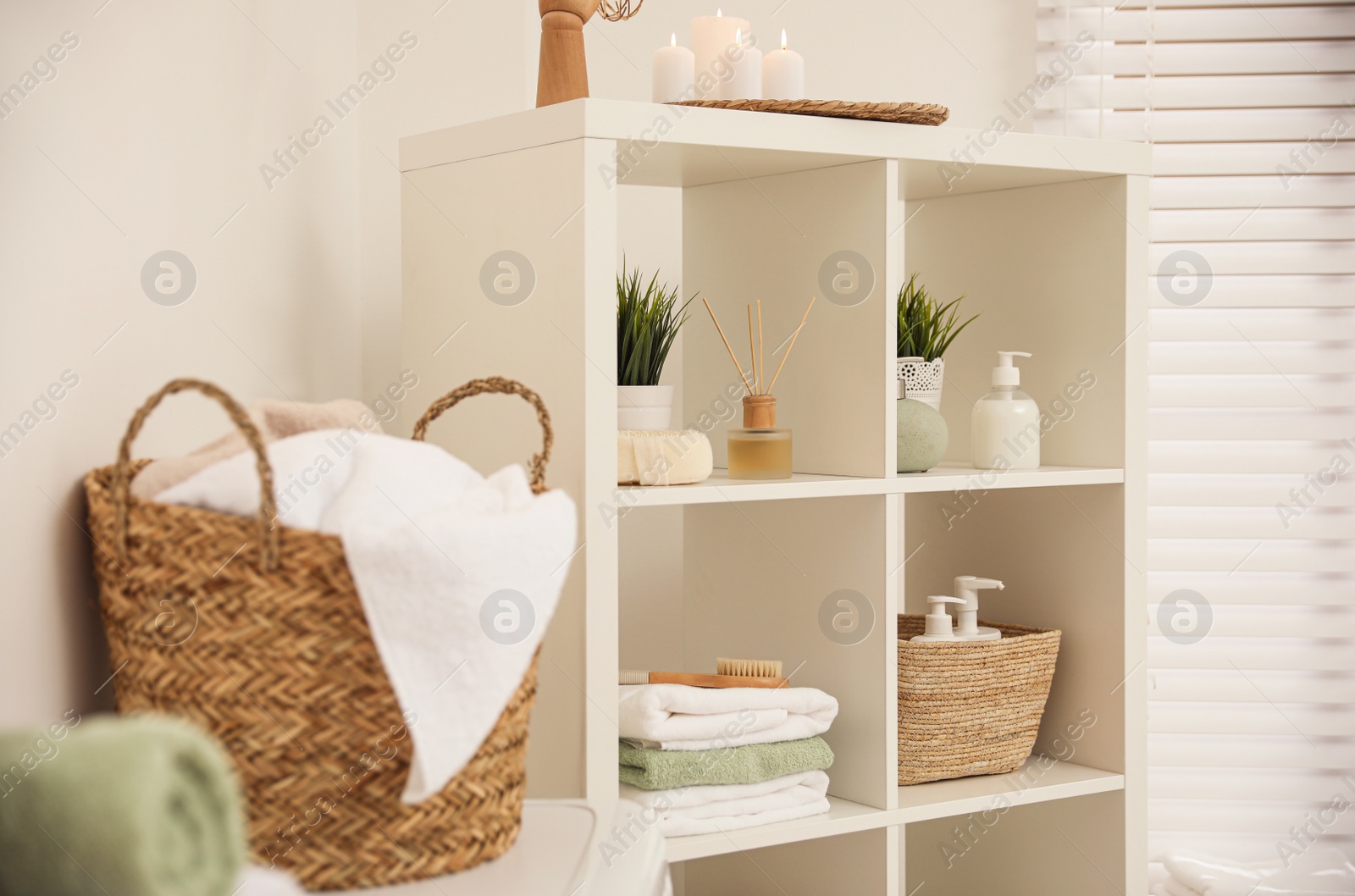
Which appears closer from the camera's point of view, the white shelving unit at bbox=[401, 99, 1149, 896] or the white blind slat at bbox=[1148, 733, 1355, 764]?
the white shelving unit at bbox=[401, 99, 1149, 896]

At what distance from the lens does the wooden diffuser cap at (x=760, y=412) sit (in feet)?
4.56

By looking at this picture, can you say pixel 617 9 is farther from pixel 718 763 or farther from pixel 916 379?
pixel 718 763

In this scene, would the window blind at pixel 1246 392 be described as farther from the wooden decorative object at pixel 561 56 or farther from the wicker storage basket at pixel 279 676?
the wicker storage basket at pixel 279 676

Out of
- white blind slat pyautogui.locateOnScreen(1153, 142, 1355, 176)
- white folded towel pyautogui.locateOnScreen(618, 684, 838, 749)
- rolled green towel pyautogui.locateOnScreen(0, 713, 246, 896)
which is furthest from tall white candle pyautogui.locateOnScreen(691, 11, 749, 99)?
rolled green towel pyautogui.locateOnScreen(0, 713, 246, 896)

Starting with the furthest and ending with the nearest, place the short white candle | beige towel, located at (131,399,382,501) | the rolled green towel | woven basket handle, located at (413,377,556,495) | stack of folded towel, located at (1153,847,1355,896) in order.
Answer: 1. stack of folded towel, located at (1153,847,1355,896)
2. the short white candle
3. woven basket handle, located at (413,377,556,495)
4. beige towel, located at (131,399,382,501)
5. the rolled green towel

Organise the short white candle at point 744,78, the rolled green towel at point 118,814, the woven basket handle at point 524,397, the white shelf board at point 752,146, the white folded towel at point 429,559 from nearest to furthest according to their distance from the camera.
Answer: the rolled green towel at point 118,814 → the white folded towel at point 429,559 → the woven basket handle at point 524,397 → the white shelf board at point 752,146 → the short white candle at point 744,78

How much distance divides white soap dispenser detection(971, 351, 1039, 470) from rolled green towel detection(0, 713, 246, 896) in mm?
1185

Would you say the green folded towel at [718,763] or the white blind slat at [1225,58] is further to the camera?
the white blind slat at [1225,58]

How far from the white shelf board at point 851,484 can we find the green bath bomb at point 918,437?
0.02m

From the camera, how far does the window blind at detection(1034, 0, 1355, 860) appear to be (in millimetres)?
1944

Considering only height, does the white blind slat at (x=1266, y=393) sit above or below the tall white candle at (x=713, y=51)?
below

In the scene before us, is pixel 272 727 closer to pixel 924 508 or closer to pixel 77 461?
pixel 77 461

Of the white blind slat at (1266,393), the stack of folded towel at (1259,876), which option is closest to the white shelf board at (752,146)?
the white blind slat at (1266,393)

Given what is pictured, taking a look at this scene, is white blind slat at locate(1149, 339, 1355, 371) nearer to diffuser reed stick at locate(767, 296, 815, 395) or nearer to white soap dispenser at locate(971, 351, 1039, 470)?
white soap dispenser at locate(971, 351, 1039, 470)
